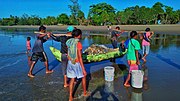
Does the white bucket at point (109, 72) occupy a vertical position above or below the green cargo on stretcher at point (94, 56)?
below

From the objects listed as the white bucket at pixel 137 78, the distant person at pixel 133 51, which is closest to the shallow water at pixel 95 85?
the white bucket at pixel 137 78

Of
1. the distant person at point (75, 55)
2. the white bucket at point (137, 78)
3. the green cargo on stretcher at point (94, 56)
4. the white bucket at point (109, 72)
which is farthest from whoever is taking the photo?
the green cargo on stretcher at point (94, 56)

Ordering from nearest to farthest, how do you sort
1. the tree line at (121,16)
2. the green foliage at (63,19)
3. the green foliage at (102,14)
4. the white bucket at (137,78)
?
the white bucket at (137,78)
the tree line at (121,16)
the green foliage at (102,14)
the green foliage at (63,19)

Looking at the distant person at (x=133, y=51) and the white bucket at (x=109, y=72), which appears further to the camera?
the white bucket at (x=109, y=72)

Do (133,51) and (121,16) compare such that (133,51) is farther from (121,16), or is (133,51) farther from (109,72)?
(121,16)

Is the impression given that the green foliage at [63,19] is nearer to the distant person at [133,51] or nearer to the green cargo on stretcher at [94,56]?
the green cargo on stretcher at [94,56]

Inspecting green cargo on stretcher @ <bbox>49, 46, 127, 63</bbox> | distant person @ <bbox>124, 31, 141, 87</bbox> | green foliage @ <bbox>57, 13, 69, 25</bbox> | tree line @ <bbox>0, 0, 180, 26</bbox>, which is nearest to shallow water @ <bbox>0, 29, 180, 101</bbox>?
green cargo on stretcher @ <bbox>49, 46, 127, 63</bbox>

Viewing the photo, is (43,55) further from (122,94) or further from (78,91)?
(122,94)

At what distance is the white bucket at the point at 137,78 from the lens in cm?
637

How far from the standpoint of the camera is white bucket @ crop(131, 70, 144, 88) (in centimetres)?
637

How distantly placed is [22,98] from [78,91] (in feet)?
5.81

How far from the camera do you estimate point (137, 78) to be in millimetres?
6480

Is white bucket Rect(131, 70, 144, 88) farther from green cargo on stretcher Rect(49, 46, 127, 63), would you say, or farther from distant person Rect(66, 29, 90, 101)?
green cargo on stretcher Rect(49, 46, 127, 63)

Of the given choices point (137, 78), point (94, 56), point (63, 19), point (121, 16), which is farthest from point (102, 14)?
point (137, 78)
